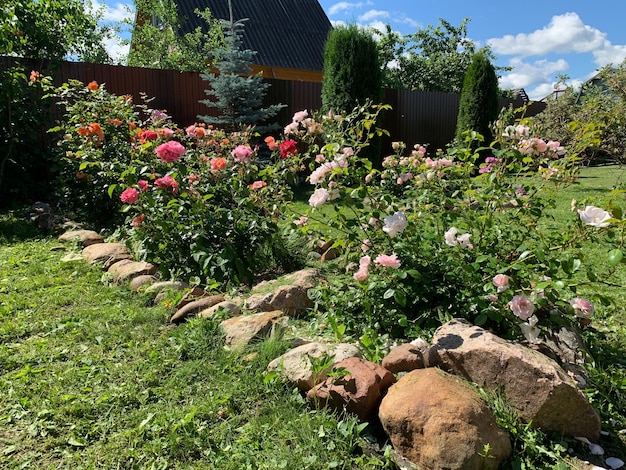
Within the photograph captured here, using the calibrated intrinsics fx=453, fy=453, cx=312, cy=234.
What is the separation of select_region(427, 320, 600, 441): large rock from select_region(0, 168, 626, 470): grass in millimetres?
66

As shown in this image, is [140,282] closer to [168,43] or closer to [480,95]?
[168,43]

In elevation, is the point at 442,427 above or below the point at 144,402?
above

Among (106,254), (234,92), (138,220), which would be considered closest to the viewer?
(138,220)

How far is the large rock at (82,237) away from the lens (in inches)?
157

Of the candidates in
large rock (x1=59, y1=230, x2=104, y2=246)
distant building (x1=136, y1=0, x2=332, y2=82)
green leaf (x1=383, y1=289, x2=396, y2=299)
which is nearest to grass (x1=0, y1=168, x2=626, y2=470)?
green leaf (x1=383, y1=289, x2=396, y2=299)

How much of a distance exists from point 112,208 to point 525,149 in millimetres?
4046

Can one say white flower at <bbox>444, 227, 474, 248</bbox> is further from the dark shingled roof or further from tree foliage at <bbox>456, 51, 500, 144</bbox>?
the dark shingled roof

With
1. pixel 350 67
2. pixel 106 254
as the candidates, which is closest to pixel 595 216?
pixel 106 254

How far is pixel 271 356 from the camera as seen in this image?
2014mm

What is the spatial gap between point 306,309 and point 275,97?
6848 mm

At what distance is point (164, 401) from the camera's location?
181cm

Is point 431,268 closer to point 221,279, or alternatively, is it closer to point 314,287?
point 314,287

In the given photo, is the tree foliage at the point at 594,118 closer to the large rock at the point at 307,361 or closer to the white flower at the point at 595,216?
the white flower at the point at 595,216

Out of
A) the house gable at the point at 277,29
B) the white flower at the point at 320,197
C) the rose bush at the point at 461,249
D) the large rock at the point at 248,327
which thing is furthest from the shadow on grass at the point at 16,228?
the house gable at the point at 277,29
